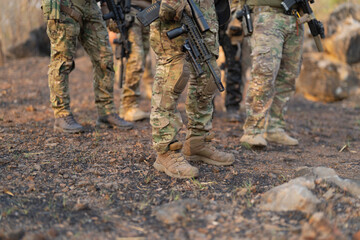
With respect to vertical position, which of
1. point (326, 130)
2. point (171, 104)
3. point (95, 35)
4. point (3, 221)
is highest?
point (95, 35)

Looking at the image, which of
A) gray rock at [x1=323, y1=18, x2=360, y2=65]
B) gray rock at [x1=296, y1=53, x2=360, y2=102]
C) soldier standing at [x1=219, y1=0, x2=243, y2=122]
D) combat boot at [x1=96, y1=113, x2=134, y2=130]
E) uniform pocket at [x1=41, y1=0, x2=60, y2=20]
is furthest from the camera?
gray rock at [x1=323, y1=18, x2=360, y2=65]

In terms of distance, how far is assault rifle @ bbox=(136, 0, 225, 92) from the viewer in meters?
2.58

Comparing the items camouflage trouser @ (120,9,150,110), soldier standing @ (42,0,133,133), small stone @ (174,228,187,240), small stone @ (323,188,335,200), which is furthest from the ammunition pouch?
small stone @ (323,188,335,200)

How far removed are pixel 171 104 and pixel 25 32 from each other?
8.13m

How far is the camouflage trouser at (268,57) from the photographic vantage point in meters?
3.79

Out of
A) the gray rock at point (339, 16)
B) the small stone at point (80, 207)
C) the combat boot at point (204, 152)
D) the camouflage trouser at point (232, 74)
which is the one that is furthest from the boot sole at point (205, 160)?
the gray rock at point (339, 16)

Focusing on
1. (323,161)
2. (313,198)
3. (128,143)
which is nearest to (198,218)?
(313,198)

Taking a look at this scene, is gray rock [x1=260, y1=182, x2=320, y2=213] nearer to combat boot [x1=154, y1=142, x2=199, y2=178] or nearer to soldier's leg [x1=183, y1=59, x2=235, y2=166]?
combat boot [x1=154, y1=142, x2=199, y2=178]

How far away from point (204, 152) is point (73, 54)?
6.12ft

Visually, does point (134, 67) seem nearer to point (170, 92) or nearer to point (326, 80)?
point (170, 92)

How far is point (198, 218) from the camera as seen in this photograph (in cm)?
214

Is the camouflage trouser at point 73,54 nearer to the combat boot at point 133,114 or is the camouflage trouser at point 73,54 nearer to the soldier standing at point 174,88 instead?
the combat boot at point 133,114

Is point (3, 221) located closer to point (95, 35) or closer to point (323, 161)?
point (95, 35)

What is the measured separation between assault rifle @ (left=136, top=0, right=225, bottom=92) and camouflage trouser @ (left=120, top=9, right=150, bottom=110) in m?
2.05
